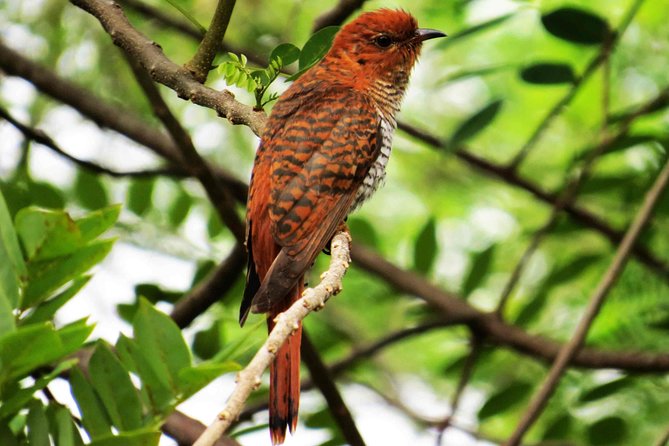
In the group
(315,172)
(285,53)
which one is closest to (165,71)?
(285,53)

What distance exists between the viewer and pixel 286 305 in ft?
9.37

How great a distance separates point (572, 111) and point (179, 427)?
2883 mm

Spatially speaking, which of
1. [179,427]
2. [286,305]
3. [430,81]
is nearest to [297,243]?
[286,305]

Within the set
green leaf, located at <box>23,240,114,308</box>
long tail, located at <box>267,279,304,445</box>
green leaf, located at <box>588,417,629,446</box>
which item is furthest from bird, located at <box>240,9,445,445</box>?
green leaf, located at <box>588,417,629,446</box>

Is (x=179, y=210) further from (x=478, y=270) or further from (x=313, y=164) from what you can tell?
(x=478, y=270)

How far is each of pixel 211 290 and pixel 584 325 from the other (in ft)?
3.80

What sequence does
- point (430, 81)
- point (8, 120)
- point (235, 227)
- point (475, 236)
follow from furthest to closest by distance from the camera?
1. point (430, 81)
2. point (475, 236)
3. point (8, 120)
4. point (235, 227)

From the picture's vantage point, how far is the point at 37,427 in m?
1.81

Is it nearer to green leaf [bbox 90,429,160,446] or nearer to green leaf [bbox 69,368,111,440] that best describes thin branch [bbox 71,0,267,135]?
green leaf [bbox 69,368,111,440]

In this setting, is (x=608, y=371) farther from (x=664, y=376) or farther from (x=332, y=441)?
(x=332, y=441)

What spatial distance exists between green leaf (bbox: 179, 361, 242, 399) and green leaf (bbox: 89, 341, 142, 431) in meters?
0.13

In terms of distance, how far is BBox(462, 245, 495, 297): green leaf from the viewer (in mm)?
3961

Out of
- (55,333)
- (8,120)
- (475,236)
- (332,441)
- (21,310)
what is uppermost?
(475,236)

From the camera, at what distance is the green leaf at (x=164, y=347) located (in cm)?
183
